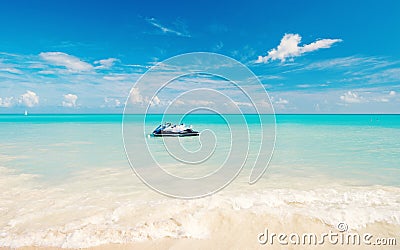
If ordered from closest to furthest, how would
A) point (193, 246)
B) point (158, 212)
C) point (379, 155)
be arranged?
point (193, 246) → point (158, 212) → point (379, 155)

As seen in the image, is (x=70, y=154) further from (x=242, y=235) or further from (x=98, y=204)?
(x=242, y=235)

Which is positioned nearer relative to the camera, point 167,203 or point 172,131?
point 167,203

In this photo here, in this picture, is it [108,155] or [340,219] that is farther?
[108,155]

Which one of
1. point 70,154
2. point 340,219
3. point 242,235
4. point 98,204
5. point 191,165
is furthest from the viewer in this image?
point 70,154

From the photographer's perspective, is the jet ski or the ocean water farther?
the jet ski

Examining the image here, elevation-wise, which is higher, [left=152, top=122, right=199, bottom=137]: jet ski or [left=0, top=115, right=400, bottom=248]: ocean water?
[left=152, top=122, right=199, bottom=137]: jet ski

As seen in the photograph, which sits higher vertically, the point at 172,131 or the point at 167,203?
the point at 172,131

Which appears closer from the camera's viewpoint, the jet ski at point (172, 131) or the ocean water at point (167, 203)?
the ocean water at point (167, 203)

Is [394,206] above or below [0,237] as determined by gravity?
above

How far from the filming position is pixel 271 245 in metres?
5.70

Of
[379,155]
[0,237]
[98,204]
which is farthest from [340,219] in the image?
[379,155]

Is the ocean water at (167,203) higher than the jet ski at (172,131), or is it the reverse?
the jet ski at (172,131)

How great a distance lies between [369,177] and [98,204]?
38.5 feet

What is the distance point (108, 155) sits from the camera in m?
18.1
